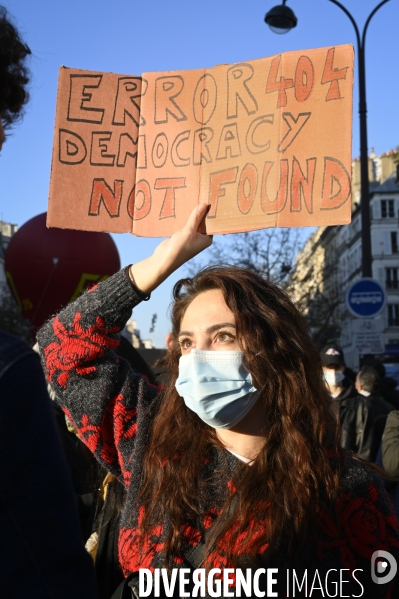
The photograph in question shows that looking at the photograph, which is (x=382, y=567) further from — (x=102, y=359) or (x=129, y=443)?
(x=102, y=359)

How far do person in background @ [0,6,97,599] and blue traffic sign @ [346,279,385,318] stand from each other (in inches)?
363

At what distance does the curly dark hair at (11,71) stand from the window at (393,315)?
248 feet

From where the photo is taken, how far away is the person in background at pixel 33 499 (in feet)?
4.08

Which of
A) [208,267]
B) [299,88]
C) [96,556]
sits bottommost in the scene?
[96,556]

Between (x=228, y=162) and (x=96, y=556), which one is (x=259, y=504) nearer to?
(x=96, y=556)

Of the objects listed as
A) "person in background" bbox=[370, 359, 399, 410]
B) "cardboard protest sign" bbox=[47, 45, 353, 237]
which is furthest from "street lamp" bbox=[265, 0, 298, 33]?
"cardboard protest sign" bbox=[47, 45, 353, 237]

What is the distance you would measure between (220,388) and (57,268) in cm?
884

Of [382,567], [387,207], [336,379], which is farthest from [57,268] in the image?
[387,207]

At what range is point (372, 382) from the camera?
296 inches

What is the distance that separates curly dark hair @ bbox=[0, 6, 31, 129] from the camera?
164 centimetres

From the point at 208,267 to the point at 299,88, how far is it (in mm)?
678

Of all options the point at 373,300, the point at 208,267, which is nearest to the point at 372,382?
the point at 373,300

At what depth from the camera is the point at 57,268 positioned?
35.8 ft

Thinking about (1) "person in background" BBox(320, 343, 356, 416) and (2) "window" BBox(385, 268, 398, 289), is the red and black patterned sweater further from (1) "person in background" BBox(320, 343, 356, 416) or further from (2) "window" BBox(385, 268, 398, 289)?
(2) "window" BBox(385, 268, 398, 289)
